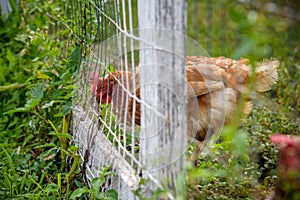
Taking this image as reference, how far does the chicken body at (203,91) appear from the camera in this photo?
110 inches

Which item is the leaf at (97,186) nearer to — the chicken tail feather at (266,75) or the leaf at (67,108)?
the leaf at (67,108)

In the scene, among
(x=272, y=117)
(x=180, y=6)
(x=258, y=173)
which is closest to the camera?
(x=180, y=6)

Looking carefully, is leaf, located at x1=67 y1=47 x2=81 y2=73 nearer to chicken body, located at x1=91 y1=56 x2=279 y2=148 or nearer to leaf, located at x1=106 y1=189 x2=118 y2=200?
chicken body, located at x1=91 y1=56 x2=279 y2=148

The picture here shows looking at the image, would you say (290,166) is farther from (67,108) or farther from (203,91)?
(67,108)

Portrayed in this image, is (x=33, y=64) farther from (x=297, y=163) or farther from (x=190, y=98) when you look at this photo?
(x=297, y=163)

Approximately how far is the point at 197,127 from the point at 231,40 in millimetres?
3617

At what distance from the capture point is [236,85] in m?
3.41

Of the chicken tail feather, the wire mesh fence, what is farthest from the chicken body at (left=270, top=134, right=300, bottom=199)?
the chicken tail feather

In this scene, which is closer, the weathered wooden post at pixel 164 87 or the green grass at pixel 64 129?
the weathered wooden post at pixel 164 87

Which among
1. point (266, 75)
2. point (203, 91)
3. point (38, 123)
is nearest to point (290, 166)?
point (203, 91)

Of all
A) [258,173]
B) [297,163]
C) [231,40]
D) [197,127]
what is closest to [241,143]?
[297,163]

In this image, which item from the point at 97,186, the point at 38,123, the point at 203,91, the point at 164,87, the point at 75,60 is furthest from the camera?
the point at 38,123

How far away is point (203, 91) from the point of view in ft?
9.88

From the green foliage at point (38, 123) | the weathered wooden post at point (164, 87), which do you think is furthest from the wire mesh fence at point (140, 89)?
the green foliage at point (38, 123)
